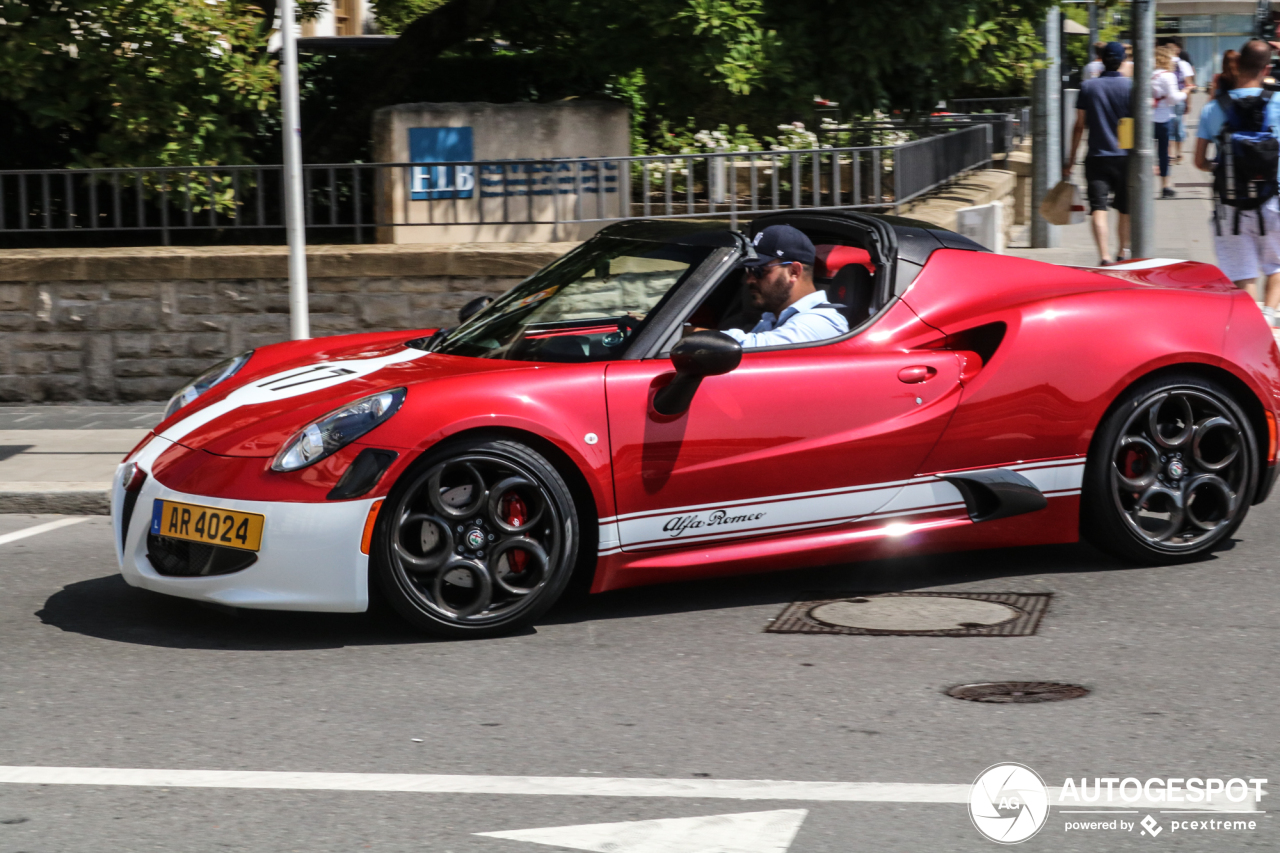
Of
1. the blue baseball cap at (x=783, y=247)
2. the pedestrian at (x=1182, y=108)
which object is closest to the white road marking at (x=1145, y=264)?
the blue baseball cap at (x=783, y=247)

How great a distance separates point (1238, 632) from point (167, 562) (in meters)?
3.51

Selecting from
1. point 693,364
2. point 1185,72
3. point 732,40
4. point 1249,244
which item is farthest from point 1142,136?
point 1185,72

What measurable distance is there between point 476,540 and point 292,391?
35.7 inches

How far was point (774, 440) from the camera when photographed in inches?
216

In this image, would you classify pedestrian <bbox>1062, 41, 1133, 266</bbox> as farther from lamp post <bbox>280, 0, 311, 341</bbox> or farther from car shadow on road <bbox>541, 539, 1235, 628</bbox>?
car shadow on road <bbox>541, 539, 1235, 628</bbox>

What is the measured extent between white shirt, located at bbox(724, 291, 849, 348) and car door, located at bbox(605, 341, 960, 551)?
78 millimetres

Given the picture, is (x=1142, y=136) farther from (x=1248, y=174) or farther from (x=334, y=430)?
(x=334, y=430)

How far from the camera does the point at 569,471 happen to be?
533 cm

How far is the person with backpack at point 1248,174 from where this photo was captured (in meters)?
10.4

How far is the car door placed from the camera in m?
5.36

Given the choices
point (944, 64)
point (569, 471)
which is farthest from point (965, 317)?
point (944, 64)

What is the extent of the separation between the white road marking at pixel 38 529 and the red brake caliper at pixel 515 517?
3107 mm

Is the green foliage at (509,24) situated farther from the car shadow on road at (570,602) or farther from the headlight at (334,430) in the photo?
the headlight at (334,430)

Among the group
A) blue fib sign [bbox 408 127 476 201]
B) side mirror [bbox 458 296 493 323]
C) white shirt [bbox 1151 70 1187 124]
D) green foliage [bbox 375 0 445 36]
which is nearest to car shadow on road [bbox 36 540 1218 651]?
side mirror [bbox 458 296 493 323]
